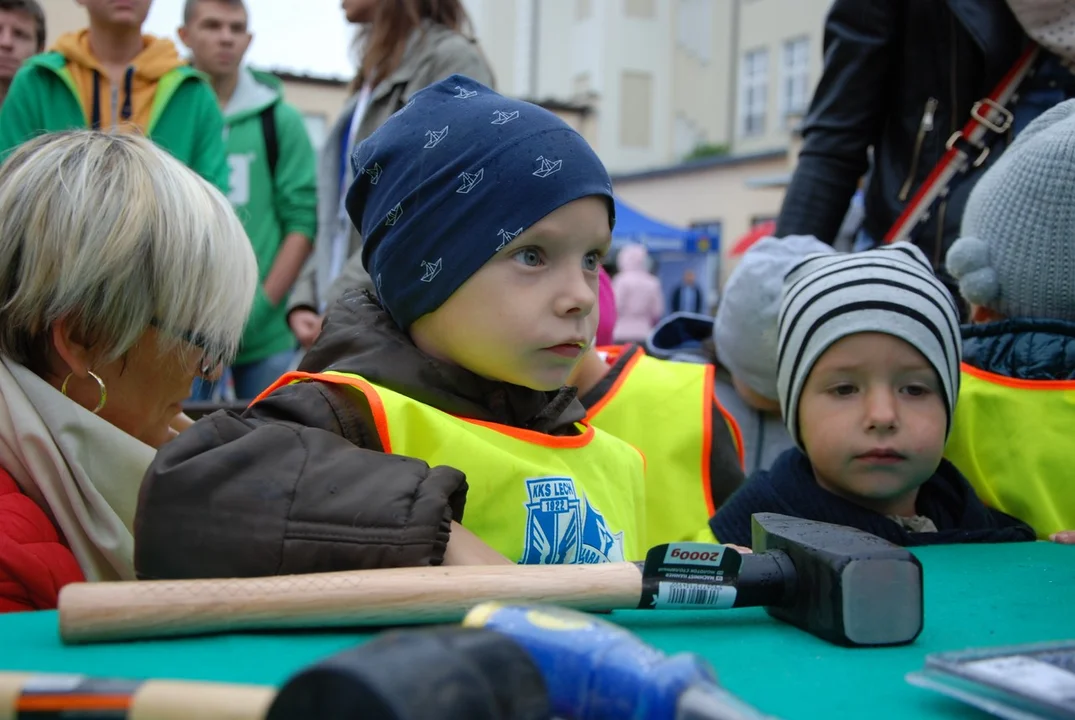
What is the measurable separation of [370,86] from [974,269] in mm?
1952

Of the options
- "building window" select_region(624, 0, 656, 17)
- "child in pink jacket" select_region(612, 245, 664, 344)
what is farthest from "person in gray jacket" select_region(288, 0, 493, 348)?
"building window" select_region(624, 0, 656, 17)

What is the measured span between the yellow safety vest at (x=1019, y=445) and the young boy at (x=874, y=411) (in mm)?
77

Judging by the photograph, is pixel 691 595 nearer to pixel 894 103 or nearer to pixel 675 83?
pixel 894 103

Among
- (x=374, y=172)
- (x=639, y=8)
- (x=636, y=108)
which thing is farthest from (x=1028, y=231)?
(x=639, y=8)

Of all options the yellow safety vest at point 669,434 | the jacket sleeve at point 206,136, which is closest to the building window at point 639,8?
the jacket sleeve at point 206,136

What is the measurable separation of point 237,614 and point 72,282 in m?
0.69

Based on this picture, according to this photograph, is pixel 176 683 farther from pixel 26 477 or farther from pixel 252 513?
pixel 26 477

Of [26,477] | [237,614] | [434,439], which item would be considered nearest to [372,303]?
[434,439]

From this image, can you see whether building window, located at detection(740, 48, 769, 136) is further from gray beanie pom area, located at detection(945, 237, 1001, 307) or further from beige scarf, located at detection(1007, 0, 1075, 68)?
gray beanie pom area, located at detection(945, 237, 1001, 307)

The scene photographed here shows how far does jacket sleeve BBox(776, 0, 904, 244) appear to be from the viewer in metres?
2.78

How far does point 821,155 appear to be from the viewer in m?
2.95

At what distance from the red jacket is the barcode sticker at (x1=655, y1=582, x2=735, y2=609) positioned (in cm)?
77

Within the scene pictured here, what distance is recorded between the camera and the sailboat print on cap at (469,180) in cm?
153

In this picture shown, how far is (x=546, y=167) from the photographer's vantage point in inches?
60.6
